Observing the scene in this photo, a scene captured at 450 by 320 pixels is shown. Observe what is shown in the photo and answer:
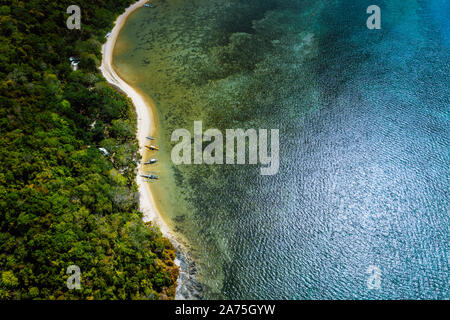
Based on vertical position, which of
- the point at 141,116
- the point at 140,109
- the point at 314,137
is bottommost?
the point at 314,137

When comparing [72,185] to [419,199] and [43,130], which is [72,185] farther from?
[419,199]

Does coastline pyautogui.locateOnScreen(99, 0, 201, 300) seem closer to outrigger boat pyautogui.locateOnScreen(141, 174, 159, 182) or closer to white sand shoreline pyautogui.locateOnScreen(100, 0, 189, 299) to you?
white sand shoreline pyautogui.locateOnScreen(100, 0, 189, 299)

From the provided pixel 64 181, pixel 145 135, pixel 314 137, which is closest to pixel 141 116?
pixel 145 135

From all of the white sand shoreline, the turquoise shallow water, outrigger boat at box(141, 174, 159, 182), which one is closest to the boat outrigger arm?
outrigger boat at box(141, 174, 159, 182)

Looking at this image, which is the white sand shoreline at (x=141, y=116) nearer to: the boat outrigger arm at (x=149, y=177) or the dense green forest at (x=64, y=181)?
the boat outrigger arm at (x=149, y=177)

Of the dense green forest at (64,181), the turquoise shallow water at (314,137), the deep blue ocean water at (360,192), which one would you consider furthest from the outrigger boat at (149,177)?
the deep blue ocean water at (360,192)

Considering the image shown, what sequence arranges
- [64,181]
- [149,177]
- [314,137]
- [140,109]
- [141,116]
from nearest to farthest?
[64,181] → [149,177] → [314,137] → [141,116] → [140,109]

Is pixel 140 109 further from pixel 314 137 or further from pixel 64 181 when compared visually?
pixel 314 137
